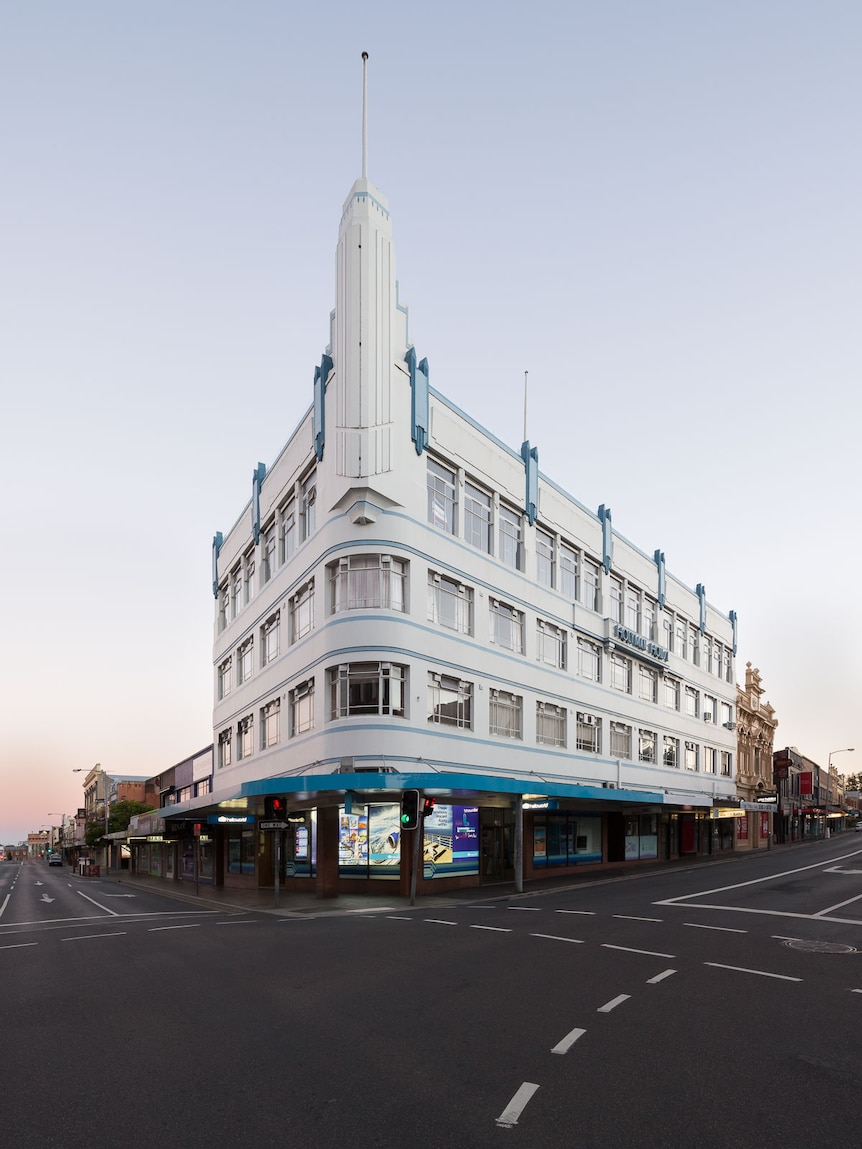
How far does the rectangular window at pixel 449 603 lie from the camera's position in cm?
3359

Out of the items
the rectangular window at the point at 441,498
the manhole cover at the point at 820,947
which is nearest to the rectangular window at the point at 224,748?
the rectangular window at the point at 441,498

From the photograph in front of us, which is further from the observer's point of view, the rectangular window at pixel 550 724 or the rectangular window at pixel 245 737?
the rectangular window at pixel 245 737

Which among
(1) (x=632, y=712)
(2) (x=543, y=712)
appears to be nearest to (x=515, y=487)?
(2) (x=543, y=712)

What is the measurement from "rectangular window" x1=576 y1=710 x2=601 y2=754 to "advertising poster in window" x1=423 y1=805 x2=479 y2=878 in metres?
11.8

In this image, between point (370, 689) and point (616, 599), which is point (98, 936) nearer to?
point (370, 689)

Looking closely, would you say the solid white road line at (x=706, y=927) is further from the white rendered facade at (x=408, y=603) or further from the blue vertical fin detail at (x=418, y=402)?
the blue vertical fin detail at (x=418, y=402)

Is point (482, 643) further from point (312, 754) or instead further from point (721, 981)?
point (721, 981)

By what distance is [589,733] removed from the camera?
151ft

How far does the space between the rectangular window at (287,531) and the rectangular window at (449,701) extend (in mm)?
9752

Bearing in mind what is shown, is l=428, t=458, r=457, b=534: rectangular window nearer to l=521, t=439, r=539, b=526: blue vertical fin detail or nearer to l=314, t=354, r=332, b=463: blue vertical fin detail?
l=314, t=354, r=332, b=463: blue vertical fin detail

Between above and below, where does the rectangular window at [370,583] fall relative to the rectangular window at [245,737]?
above

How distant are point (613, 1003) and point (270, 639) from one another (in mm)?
33108

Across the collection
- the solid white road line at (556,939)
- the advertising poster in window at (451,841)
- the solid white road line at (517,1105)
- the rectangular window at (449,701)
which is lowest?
the advertising poster in window at (451,841)

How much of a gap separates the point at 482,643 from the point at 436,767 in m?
6.10
